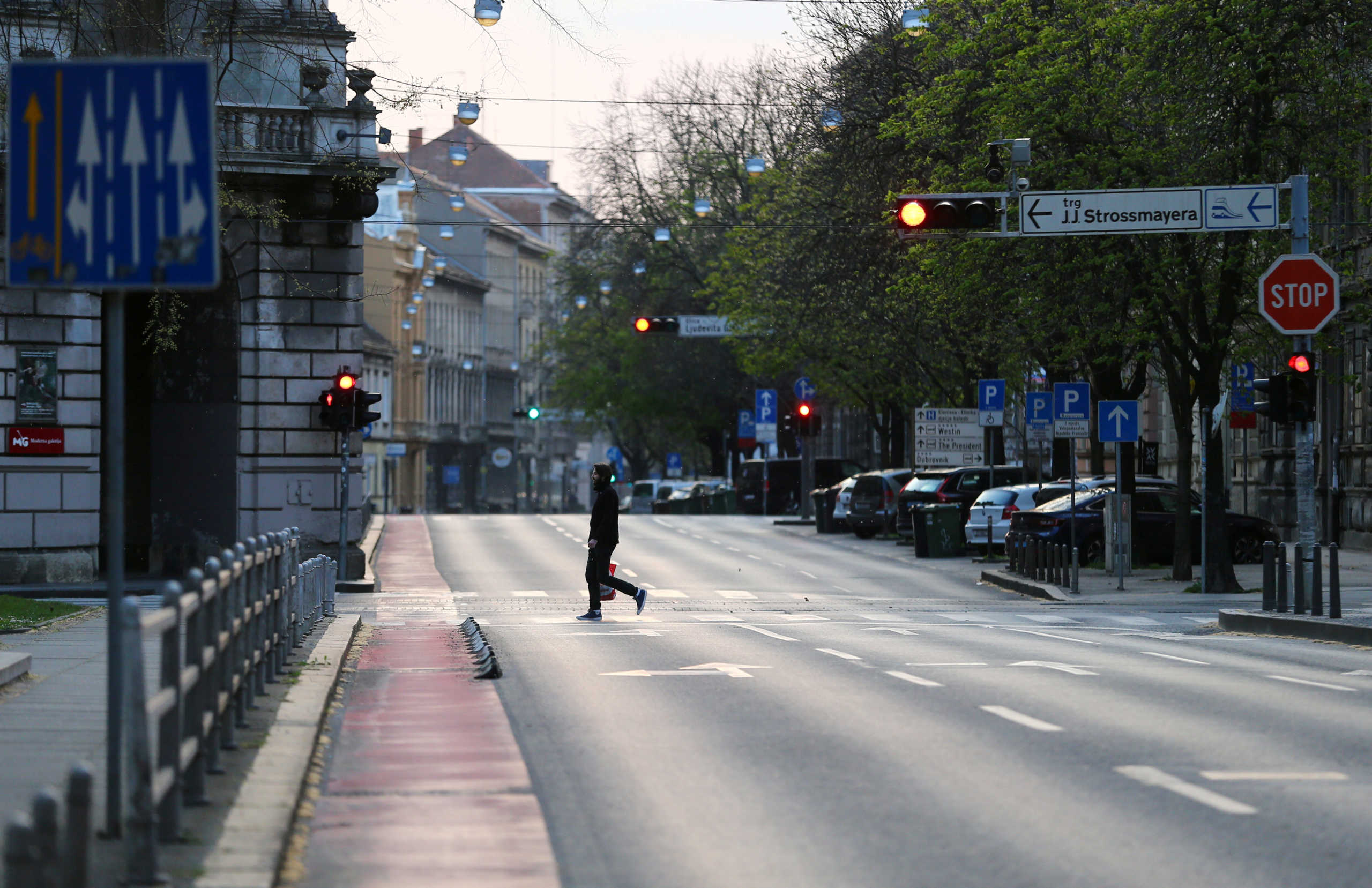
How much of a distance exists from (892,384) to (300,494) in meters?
26.9

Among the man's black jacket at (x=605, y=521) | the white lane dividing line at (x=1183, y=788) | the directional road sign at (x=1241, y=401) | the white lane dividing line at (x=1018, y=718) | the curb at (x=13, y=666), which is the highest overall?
the directional road sign at (x=1241, y=401)

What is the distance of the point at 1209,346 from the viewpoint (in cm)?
2934

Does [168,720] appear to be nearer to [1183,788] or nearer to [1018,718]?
[1183,788]

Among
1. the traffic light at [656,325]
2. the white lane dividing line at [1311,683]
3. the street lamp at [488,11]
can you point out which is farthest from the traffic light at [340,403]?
the white lane dividing line at [1311,683]

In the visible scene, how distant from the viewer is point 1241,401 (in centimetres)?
3522

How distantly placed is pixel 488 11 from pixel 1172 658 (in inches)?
332

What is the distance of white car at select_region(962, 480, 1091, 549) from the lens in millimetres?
39719

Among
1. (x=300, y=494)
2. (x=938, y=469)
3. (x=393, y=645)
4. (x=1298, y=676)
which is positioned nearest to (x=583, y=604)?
(x=300, y=494)

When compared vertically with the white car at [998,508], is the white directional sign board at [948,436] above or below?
above

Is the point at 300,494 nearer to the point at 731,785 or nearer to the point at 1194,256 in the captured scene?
the point at 1194,256

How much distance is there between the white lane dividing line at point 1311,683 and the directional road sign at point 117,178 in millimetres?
9799

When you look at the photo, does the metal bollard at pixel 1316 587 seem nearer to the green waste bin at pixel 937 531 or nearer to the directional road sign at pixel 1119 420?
the directional road sign at pixel 1119 420

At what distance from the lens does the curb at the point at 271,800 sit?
280 inches

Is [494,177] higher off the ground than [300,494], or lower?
higher
